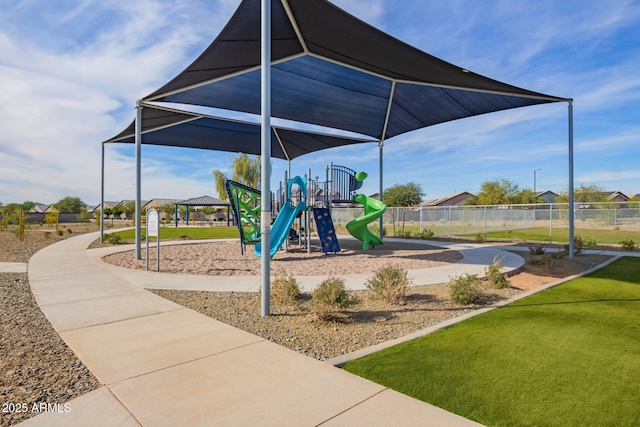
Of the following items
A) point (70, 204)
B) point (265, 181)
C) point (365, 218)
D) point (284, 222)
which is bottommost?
point (284, 222)

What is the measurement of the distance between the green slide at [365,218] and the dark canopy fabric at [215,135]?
3.95 meters

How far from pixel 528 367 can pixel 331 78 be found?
9.46 meters

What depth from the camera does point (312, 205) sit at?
1371cm

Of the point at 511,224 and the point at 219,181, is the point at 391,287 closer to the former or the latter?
the point at 511,224

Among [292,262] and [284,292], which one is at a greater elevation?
[284,292]

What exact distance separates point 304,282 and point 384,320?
297 cm

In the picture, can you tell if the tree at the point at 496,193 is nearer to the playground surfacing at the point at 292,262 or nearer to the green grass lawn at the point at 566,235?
the green grass lawn at the point at 566,235

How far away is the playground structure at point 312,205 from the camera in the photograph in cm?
1248

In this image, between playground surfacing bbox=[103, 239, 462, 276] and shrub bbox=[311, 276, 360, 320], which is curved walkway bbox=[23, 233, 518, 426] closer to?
shrub bbox=[311, 276, 360, 320]

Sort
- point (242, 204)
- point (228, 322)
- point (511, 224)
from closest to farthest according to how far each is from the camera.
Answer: point (228, 322)
point (242, 204)
point (511, 224)

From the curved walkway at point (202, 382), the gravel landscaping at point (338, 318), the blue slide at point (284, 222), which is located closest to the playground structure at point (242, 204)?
the blue slide at point (284, 222)

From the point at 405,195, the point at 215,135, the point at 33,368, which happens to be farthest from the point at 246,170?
the point at 33,368

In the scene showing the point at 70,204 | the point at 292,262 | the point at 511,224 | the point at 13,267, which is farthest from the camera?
the point at 70,204

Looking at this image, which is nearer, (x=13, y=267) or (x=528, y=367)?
(x=528, y=367)
